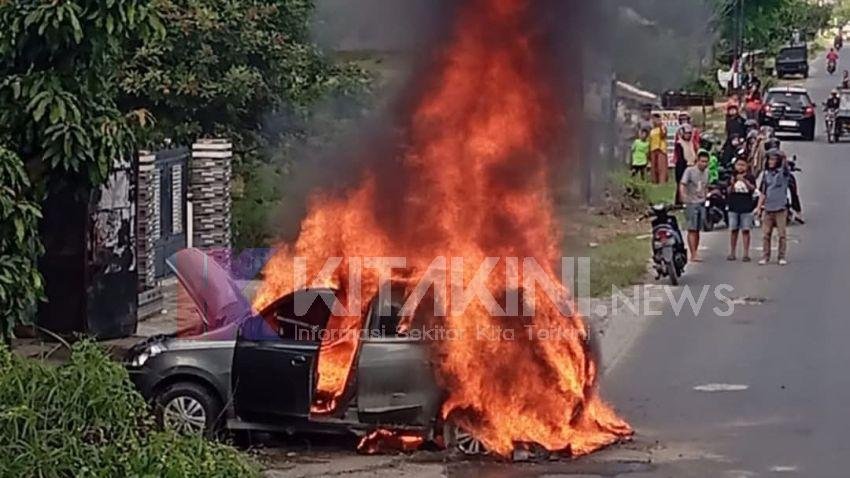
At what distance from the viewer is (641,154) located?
2911 centimetres

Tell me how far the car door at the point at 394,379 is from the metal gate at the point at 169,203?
851 centimetres

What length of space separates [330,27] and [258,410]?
5.24 meters

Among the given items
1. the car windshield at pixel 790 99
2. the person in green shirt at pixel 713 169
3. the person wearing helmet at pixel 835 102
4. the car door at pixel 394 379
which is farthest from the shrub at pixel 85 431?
the car windshield at pixel 790 99

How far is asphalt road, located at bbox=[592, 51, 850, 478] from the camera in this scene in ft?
36.3

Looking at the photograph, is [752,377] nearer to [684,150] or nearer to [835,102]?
[684,150]

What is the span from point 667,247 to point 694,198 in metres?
2.22

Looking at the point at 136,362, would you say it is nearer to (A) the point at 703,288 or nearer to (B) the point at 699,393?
→ (B) the point at 699,393

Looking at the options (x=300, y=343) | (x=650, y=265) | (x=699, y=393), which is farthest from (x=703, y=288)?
(x=300, y=343)

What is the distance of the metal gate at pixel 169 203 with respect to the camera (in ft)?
63.1

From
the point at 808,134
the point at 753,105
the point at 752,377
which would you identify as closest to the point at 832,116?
the point at 808,134

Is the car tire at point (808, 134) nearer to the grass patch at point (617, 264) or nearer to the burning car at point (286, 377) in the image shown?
the grass patch at point (617, 264)

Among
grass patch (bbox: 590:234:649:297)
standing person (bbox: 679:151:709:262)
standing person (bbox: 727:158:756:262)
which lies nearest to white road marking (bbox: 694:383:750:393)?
grass patch (bbox: 590:234:649:297)

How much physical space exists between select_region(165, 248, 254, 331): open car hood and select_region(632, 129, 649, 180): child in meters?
17.0

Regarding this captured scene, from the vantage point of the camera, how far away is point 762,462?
10.9 metres
